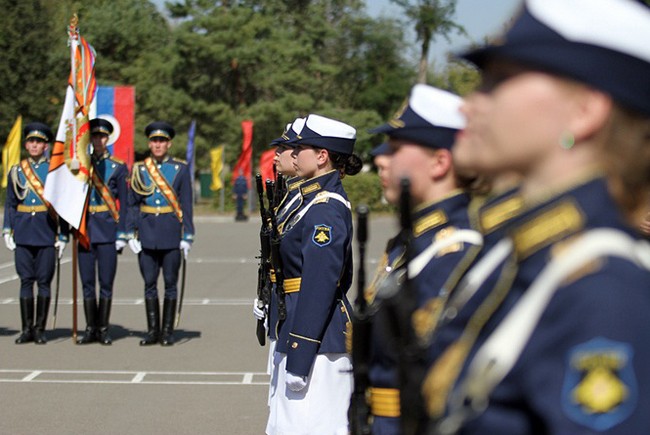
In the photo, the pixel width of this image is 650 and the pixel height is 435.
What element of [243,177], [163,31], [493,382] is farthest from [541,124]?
[163,31]

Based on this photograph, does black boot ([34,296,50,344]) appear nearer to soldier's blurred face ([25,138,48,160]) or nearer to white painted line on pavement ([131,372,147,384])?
soldier's blurred face ([25,138,48,160])

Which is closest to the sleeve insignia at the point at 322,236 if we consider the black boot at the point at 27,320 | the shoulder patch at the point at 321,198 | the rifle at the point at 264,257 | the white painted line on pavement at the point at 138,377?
the shoulder patch at the point at 321,198

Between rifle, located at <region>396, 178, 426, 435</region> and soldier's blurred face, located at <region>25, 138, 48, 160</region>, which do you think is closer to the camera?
rifle, located at <region>396, 178, 426, 435</region>

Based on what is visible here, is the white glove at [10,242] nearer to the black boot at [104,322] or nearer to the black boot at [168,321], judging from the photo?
the black boot at [104,322]

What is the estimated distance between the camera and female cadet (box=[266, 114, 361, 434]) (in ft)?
17.2

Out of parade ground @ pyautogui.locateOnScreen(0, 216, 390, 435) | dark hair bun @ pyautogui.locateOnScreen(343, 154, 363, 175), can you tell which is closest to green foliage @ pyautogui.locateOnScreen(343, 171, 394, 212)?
parade ground @ pyautogui.locateOnScreen(0, 216, 390, 435)

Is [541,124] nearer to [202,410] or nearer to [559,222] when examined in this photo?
[559,222]

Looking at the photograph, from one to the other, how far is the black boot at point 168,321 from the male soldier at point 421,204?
794cm

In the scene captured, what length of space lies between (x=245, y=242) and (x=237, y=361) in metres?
14.6

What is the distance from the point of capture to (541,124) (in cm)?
175

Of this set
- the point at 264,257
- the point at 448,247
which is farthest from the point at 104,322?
the point at 448,247

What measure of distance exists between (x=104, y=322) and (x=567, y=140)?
33.1ft

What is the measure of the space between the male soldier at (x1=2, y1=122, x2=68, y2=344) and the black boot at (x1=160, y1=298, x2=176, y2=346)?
3.72ft

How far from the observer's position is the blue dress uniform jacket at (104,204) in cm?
1148
